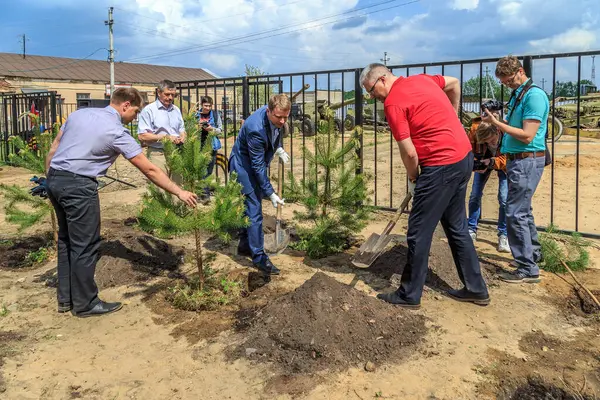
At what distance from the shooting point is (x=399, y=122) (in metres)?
3.38

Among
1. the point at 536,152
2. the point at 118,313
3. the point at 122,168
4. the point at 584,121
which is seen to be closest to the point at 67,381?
the point at 118,313

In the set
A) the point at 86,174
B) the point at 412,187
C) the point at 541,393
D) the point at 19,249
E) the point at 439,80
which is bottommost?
the point at 541,393

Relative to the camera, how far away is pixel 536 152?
420 cm

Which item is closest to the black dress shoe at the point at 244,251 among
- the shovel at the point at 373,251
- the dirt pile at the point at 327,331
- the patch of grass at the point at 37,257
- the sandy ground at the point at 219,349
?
the sandy ground at the point at 219,349

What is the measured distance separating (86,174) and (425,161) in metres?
2.36

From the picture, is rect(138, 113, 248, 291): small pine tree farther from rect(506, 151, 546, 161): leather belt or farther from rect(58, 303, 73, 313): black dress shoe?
rect(506, 151, 546, 161): leather belt

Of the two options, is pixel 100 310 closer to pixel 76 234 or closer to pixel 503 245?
pixel 76 234

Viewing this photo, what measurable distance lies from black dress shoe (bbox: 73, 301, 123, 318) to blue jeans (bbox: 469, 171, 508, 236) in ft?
11.6

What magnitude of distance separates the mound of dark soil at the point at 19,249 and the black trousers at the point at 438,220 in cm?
376

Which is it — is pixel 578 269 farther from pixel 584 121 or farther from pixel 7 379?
pixel 584 121

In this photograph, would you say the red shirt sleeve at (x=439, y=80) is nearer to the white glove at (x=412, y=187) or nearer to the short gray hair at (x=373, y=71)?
the short gray hair at (x=373, y=71)

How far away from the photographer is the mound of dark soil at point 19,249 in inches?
200

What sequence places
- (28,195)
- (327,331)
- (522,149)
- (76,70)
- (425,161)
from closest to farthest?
1. (327,331)
2. (425,161)
3. (522,149)
4. (28,195)
5. (76,70)

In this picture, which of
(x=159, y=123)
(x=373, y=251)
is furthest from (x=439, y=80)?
(x=159, y=123)
